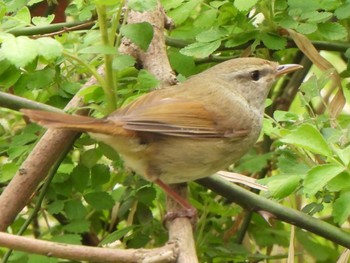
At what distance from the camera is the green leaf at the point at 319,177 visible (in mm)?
2332

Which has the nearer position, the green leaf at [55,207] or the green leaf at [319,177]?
the green leaf at [319,177]

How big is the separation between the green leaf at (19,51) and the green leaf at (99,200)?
96 centimetres

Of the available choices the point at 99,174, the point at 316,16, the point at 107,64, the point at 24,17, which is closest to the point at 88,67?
the point at 107,64

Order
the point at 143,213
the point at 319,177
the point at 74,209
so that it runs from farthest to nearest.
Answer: the point at 143,213, the point at 74,209, the point at 319,177

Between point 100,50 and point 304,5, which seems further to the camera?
point 304,5

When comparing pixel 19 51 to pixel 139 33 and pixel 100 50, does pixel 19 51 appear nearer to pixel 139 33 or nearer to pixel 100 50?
pixel 100 50

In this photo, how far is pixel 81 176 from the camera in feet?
10.0

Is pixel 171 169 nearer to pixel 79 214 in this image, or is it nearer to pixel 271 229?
pixel 79 214

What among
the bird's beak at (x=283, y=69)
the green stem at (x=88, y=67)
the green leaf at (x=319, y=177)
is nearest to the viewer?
the green leaf at (x=319, y=177)

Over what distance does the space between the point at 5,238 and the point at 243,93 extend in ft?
5.21

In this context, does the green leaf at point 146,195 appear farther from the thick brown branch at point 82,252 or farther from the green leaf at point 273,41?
the thick brown branch at point 82,252

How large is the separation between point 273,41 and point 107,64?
0.74 m

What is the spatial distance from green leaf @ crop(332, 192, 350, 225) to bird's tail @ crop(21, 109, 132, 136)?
0.74 m

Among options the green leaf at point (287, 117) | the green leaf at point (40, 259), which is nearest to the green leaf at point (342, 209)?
the green leaf at point (287, 117)
